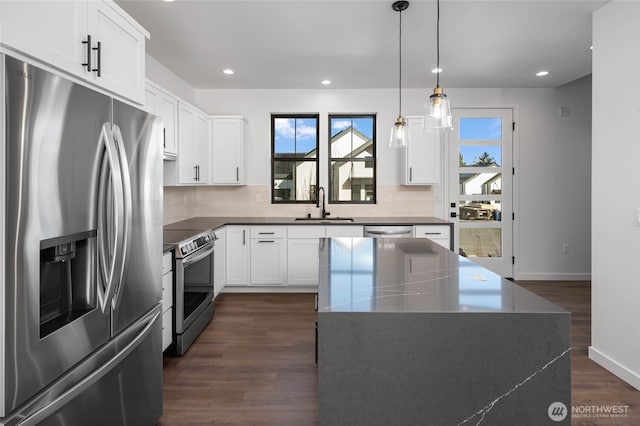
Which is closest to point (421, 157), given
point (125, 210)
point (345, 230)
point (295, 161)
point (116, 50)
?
point (345, 230)

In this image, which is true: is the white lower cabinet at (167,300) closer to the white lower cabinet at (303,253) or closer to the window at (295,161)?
the white lower cabinet at (303,253)

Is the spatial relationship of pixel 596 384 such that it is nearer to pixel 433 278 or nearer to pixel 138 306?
pixel 433 278

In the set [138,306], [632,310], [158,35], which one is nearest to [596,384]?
[632,310]

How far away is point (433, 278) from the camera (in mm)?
1629

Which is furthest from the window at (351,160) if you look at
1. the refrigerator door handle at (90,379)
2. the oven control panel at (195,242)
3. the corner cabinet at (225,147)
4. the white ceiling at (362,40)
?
the refrigerator door handle at (90,379)

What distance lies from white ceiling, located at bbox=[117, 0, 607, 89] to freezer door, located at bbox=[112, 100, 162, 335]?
1548 millimetres

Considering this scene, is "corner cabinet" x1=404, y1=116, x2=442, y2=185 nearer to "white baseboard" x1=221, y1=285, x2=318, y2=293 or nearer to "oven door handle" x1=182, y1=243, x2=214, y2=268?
"white baseboard" x1=221, y1=285, x2=318, y2=293

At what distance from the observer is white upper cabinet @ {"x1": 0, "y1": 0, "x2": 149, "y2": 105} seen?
3.85ft

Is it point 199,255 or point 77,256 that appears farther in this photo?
point 199,255

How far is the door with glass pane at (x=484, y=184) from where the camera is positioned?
16.5 ft

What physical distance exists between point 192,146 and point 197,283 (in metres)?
1.68

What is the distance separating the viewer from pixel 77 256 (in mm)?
1346

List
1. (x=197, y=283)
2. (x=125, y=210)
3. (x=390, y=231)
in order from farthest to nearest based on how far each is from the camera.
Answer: (x=390, y=231), (x=197, y=283), (x=125, y=210)

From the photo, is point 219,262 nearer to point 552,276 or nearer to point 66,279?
point 66,279
